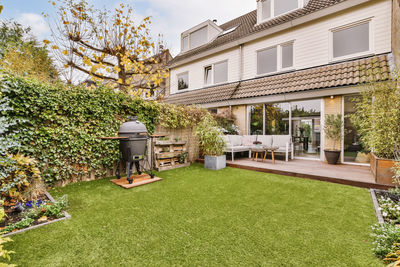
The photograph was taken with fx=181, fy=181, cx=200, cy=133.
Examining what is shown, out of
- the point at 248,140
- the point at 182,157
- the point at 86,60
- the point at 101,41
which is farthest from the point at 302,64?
the point at 86,60

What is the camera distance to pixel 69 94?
4.11 metres

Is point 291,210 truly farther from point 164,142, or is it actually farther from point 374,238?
point 164,142

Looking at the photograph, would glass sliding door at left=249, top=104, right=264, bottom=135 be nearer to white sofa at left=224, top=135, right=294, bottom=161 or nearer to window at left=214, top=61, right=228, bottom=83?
white sofa at left=224, top=135, right=294, bottom=161

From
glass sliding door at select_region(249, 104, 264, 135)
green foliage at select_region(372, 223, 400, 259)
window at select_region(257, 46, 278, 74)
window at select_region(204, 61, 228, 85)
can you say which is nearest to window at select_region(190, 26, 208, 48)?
window at select_region(204, 61, 228, 85)

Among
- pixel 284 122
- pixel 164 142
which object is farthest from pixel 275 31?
pixel 164 142

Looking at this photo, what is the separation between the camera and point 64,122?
408 cm

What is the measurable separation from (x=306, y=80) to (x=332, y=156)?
3042mm

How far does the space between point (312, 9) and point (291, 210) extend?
8.48 meters

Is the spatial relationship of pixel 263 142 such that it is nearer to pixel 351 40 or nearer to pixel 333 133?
pixel 333 133

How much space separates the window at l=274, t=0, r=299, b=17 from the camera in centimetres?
852

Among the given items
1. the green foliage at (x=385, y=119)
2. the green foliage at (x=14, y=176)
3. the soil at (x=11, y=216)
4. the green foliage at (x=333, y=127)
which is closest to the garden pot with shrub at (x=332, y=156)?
the green foliage at (x=333, y=127)

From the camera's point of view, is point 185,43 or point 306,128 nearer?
point 306,128

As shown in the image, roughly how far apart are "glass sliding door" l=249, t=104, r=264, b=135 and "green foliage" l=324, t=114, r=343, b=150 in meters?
2.60

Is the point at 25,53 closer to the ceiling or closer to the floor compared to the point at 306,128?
closer to the ceiling
